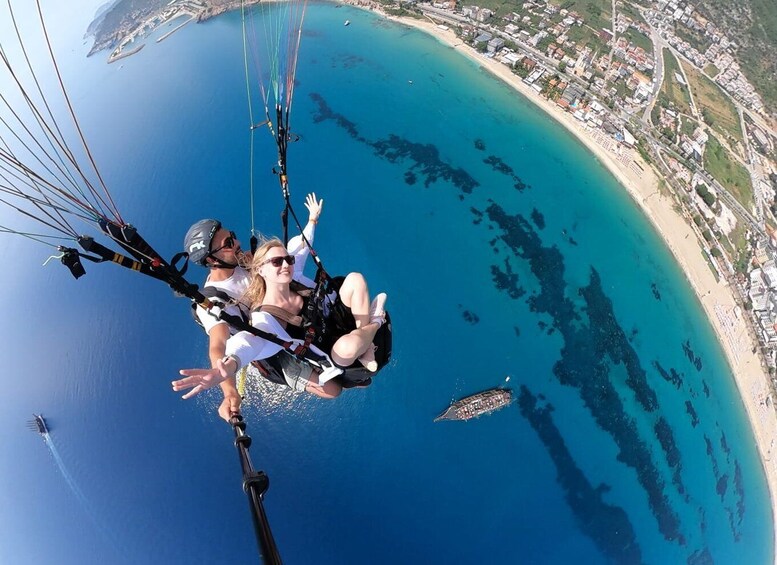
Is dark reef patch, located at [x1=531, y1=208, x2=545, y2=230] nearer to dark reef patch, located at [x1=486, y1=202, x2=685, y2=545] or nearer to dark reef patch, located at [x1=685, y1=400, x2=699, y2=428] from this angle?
dark reef patch, located at [x1=486, y1=202, x2=685, y2=545]

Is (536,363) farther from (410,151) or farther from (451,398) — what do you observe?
(410,151)

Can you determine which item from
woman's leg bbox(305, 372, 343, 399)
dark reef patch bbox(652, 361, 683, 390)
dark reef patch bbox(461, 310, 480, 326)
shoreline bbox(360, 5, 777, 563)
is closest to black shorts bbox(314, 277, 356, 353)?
woman's leg bbox(305, 372, 343, 399)

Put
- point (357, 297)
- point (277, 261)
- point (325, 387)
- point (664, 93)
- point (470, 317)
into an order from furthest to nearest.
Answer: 1. point (664, 93)
2. point (470, 317)
3. point (325, 387)
4. point (357, 297)
5. point (277, 261)

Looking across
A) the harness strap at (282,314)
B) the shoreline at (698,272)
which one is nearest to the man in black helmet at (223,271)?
the harness strap at (282,314)

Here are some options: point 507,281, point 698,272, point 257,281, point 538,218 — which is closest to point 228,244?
point 257,281

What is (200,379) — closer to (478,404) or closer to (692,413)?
(478,404)

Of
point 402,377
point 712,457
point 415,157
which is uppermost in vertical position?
point 415,157

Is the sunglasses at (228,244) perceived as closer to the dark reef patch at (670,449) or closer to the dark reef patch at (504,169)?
the dark reef patch at (504,169)
